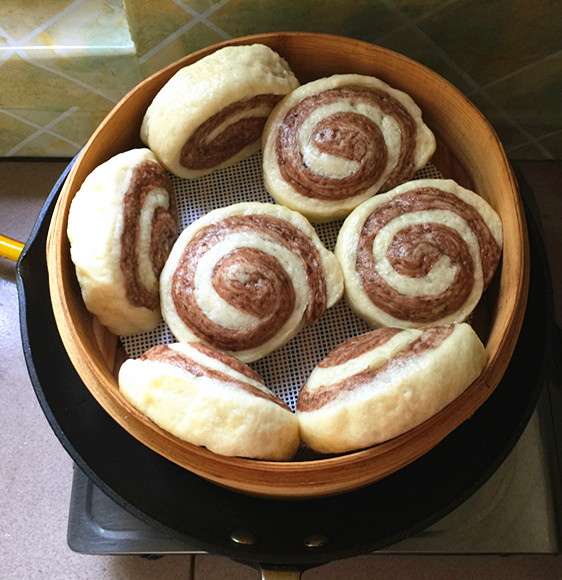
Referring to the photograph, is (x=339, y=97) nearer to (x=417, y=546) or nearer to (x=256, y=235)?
(x=256, y=235)

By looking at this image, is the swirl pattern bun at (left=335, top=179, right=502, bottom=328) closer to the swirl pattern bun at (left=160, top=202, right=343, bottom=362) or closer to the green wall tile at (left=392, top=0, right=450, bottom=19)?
the swirl pattern bun at (left=160, top=202, right=343, bottom=362)

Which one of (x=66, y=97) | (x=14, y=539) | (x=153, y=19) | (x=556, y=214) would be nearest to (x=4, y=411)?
(x=14, y=539)

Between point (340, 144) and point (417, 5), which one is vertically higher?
point (417, 5)

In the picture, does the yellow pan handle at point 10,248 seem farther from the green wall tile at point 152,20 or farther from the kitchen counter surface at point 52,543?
the green wall tile at point 152,20

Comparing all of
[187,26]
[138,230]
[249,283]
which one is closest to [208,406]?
[249,283]

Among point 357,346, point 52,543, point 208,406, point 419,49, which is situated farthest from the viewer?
point 52,543

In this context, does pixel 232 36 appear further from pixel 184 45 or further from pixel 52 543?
pixel 52 543

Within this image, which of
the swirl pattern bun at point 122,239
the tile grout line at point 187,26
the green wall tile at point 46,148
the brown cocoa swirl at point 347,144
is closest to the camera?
the swirl pattern bun at point 122,239

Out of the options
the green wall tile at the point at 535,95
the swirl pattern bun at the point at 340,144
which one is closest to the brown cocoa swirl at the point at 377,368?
the swirl pattern bun at the point at 340,144
